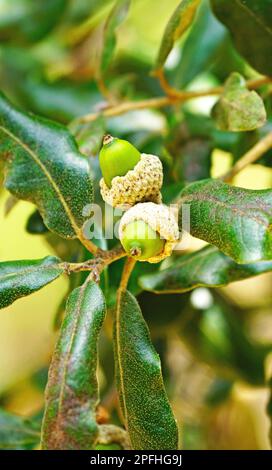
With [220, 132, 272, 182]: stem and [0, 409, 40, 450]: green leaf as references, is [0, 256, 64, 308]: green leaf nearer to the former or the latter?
[220, 132, 272, 182]: stem

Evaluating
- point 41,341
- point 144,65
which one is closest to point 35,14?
point 144,65

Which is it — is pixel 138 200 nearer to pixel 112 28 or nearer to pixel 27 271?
pixel 27 271

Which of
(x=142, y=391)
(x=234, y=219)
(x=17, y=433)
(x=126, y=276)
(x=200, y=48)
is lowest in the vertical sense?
(x=17, y=433)

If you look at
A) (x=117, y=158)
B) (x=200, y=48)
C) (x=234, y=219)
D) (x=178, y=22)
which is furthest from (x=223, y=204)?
(x=200, y=48)

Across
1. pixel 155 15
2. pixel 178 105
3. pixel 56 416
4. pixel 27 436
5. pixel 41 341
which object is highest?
pixel 155 15

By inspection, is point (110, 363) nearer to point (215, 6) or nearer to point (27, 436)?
point (27, 436)
